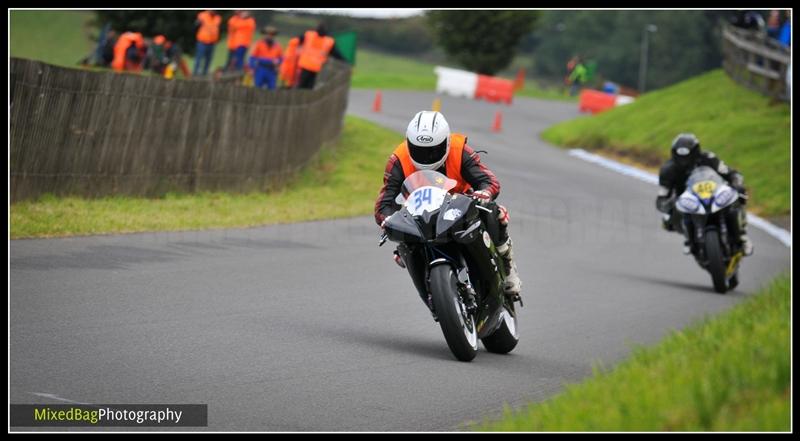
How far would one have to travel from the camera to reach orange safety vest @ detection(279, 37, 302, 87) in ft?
92.4

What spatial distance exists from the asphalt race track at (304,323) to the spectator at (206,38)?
8653mm

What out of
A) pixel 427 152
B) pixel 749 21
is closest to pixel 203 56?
pixel 749 21

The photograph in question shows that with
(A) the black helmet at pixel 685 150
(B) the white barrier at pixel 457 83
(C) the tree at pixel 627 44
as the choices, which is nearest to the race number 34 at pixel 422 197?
(A) the black helmet at pixel 685 150

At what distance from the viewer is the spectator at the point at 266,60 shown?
26.0 meters

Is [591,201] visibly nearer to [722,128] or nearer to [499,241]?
[722,128]

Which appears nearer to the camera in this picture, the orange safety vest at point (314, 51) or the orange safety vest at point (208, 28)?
the orange safety vest at point (314, 51)

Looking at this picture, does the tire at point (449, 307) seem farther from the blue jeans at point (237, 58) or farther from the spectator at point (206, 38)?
the blue jeans at point (237, 58)

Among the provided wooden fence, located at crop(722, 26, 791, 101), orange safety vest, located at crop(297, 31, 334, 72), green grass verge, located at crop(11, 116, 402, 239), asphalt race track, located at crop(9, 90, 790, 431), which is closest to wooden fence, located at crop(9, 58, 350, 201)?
green grass verge, located at crop(11, 116, 402, 239)

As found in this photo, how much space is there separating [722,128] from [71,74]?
70.2 ft

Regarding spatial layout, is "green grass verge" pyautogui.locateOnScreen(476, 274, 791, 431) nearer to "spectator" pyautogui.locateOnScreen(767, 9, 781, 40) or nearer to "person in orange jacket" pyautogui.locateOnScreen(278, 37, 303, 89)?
"person in orange jacket" pyautogui.locateOnScreen(278, 37, 303, 89)

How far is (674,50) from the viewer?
90.9 metres

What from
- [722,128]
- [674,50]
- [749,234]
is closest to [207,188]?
[749,234]

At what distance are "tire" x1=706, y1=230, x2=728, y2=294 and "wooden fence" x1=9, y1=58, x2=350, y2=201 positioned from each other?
724cm

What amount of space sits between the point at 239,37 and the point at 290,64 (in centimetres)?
117
